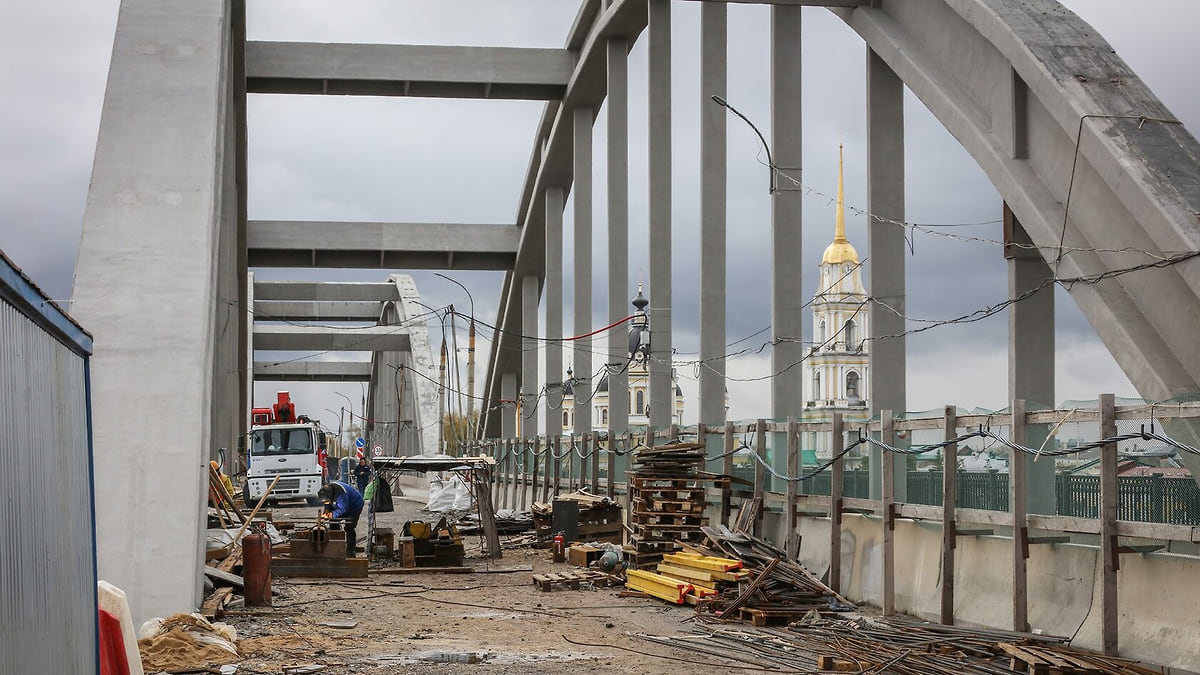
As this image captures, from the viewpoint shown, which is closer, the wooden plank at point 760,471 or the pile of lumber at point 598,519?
the wooden plank at point 760,471

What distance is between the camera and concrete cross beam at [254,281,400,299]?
222 feet

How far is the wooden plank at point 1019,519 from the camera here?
12195mm

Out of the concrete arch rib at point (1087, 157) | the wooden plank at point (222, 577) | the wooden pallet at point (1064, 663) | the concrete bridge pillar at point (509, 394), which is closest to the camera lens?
the wooden pallet at point (1064, 663)

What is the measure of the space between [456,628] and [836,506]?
505 cm

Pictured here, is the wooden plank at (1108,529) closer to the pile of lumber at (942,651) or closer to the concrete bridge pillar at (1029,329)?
the pile of lumber at (942,651)

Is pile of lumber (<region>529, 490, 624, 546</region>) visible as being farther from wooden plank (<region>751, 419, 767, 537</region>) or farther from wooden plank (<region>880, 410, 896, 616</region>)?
wooden plank (<region>880, 410, 896, 616</region>)

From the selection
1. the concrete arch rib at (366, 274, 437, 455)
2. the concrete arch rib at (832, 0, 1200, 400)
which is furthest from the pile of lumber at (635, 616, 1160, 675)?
the concrete arch rib at (366, 274, 437, 455)

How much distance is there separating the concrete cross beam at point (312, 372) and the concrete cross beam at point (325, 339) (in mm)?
8071

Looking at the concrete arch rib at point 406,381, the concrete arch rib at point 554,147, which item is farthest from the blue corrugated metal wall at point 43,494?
the concrete arch rib at point 406,381

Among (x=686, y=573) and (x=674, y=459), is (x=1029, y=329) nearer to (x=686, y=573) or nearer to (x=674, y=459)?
(x=674, y=459)

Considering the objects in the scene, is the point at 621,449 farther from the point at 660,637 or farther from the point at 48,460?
the point at 48,460

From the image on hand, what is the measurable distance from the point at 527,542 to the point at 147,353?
543 inches

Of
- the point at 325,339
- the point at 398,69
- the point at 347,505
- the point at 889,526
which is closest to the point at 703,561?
the point at 889,526

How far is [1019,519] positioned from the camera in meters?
12.4
